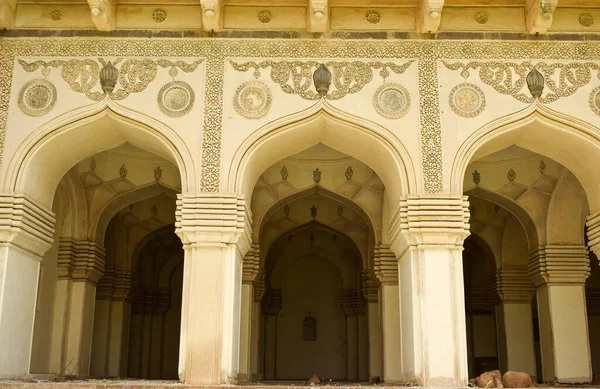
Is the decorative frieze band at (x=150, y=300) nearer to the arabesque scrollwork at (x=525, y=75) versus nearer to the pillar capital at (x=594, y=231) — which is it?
the arabesque scrollwork at (x=525, y=75)

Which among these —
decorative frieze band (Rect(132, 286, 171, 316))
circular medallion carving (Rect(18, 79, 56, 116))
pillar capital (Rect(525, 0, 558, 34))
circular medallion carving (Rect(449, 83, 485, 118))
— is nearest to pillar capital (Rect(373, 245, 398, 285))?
circular medallion carving (Rect(449, 83, 485, 118))

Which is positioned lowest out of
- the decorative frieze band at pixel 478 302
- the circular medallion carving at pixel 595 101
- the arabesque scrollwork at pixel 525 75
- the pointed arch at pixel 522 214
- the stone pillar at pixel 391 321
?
the stone pillar at pixel 391 321

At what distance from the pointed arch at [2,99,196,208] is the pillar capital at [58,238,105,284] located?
6.89 ft

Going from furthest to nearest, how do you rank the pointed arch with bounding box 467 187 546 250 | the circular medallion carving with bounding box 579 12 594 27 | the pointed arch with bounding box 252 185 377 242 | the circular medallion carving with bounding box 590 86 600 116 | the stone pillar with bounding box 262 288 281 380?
the stone pillar with bounding box 262 288 281 380
the pointed arch with bounding box 252 185 377 242
the pointed arch with bounding box 467 187 546 250
the circular medallion carving with bounding box 579 12 594 27
the circular medallion carving with bounding box 590 86 600 116

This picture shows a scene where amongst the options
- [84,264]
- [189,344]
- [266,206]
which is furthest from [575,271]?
[84,264]

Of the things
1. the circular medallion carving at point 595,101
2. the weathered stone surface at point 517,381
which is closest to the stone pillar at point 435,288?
the weathered stone surface at point 517,381

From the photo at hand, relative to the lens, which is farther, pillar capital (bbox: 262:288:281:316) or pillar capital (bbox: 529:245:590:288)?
pillar capital (bbox: 262:288:281:316)

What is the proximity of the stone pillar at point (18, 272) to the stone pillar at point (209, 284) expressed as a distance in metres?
1.69

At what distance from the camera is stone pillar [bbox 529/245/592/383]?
9984 mm

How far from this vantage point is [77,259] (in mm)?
11008

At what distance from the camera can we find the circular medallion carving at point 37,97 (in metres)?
8.51

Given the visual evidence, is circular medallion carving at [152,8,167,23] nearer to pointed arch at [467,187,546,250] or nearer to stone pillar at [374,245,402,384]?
stone pillar at [374,245,402,384]

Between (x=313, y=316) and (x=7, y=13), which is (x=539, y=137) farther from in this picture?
(x=313, y=316)

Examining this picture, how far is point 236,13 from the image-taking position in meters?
8.85
